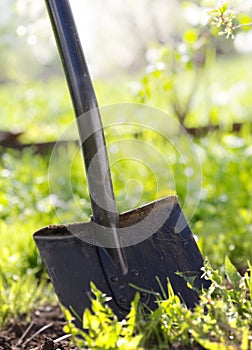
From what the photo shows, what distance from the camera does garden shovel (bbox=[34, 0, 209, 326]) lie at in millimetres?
1529

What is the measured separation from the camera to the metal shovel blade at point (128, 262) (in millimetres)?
1508

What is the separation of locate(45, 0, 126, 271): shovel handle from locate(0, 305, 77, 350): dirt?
1.16 ft

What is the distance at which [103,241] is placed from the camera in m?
1.58

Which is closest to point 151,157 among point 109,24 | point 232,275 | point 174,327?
point 232,275

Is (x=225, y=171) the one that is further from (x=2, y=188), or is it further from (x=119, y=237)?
(x=119, y=237)

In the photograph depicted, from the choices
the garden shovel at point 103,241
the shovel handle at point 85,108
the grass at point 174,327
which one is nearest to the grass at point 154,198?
the grass at point 174,327

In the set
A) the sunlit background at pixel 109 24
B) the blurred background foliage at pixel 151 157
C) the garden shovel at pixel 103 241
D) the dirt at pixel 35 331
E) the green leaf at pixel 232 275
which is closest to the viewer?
the green leaf at pixel 232 275

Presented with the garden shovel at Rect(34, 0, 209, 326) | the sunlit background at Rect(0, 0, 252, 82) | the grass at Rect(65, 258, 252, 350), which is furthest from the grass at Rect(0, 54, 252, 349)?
the sunlit background at Rect(0, 0, 252, 82)

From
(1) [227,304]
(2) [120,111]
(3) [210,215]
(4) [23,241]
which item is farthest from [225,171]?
(1) [227,304]

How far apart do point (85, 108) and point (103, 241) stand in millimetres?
350

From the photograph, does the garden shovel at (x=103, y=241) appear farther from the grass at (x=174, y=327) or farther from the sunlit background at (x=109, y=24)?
the sunlit background at (x=109, y=24)

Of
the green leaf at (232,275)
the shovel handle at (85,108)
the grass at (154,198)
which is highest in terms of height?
the shovel handle at (85,108)

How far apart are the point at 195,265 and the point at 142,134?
277 cm

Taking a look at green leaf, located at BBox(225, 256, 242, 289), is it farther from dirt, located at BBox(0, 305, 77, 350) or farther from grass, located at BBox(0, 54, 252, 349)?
dirt, located at BBox(0, 305, 77, 350)
